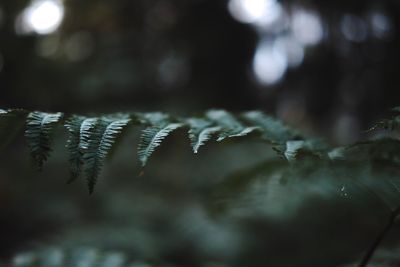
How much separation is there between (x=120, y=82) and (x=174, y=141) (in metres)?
0.54

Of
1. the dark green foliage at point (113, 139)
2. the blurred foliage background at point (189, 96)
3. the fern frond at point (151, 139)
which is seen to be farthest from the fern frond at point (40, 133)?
the blurred foliage background at point (189, 96)

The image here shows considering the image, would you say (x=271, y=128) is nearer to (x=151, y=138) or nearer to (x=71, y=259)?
(x=151, y=138)

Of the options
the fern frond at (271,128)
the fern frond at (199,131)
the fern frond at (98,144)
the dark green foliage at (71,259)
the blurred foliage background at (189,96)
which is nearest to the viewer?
the fern frond at (98,144)

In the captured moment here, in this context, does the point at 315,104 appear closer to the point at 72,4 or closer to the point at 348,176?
the point at 72,4

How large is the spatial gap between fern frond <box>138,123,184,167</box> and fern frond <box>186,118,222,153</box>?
1.9 inches

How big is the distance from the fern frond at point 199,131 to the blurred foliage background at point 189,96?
1.09m

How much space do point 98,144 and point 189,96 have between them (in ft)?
7.43

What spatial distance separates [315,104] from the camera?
2.99 m

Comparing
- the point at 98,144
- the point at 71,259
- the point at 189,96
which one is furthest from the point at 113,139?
the point at 189,96

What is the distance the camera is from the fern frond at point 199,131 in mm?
912

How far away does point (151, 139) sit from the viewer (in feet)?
2.92

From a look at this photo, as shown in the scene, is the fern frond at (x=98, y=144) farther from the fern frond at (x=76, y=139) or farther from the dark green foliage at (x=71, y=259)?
the dark green foliage at (x=71, y=259)

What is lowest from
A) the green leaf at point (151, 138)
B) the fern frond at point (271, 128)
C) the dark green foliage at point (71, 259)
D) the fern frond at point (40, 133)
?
the dark green foliage at point (71, 259)

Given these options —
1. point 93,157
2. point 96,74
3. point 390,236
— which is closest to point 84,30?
point 96,74
